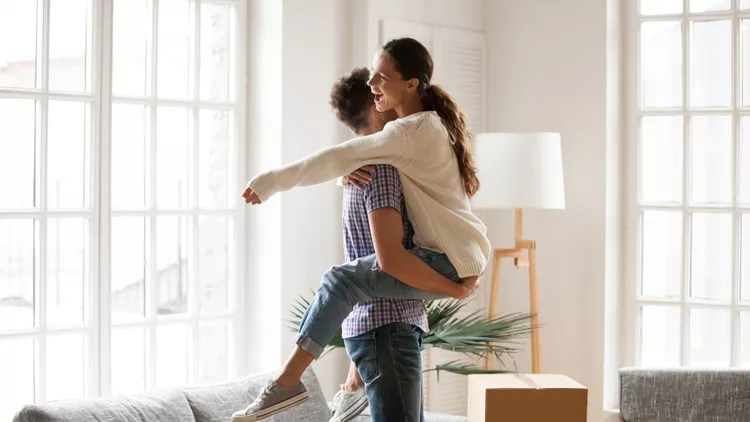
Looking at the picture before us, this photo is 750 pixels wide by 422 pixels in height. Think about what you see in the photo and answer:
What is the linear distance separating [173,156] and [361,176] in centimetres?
202

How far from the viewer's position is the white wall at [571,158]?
4875mm

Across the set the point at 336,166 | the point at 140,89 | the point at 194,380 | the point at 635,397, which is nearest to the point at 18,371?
the point at 194,380

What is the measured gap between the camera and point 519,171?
173 inches

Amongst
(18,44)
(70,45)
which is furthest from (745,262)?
(18,44)

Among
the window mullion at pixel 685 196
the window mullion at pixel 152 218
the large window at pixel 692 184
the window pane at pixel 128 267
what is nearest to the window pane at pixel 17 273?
the window pane at pixel 128 267

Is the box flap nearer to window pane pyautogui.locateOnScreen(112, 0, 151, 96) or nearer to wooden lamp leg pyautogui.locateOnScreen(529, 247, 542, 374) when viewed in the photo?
wooden lamp leg pyautogui.locateOnScreen(529, 247, 542, 374)

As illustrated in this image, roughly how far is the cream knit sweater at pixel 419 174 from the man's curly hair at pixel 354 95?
0.78ft

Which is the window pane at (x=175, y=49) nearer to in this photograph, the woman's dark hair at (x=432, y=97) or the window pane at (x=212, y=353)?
the window pane at (x=212, y=353)

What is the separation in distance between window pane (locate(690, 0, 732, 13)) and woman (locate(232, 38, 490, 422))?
2666 mm

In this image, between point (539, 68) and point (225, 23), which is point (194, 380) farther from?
point (539, 68)

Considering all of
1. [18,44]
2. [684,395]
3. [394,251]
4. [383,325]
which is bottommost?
[684,395]

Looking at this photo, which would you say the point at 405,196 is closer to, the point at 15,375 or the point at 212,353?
the point at 15,375

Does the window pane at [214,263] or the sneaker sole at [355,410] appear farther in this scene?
the window pane at [214,263]

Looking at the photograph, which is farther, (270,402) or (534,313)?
(534,313)
